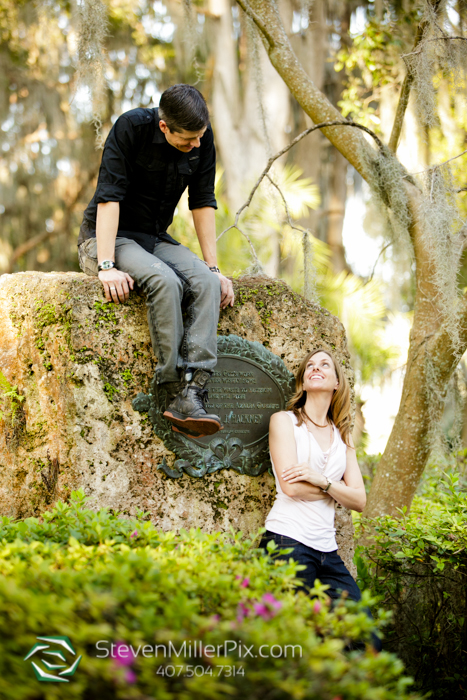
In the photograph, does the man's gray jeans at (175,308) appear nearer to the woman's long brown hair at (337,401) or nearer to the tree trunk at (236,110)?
the woman's long brown hair at (337,401)

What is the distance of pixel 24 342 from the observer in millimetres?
3182

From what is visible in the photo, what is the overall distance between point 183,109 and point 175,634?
2235 mm

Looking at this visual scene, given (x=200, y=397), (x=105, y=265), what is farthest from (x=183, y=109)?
(x=200, y=397)

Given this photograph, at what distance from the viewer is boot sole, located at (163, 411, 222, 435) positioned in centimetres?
265

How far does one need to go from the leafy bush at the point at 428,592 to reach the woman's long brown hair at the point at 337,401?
0.69 m

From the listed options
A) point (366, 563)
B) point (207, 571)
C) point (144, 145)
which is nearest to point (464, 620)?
point (366, 563)

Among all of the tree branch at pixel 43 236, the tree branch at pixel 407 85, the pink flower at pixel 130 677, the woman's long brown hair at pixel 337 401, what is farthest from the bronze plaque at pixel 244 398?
the tree branch at pixel 43 236

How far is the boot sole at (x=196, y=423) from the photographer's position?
8.70 ft

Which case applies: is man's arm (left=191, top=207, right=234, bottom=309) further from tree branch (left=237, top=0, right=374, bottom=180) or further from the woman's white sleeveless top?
tree branch (left=237, top=0, right=374, bottom=180)

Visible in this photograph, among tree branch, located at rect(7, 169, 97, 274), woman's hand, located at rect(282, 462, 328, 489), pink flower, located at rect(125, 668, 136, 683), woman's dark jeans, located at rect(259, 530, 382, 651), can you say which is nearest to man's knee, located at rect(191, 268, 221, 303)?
Answer: woman's hand, located at rect(282, 462, 328, 489)

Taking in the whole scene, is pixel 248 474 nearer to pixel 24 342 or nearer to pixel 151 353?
pixel 151 353

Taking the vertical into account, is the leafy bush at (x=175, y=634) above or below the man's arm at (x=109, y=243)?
below

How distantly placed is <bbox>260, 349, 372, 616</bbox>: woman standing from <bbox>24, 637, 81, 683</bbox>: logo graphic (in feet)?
4.04

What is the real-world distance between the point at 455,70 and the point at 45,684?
4206mm
